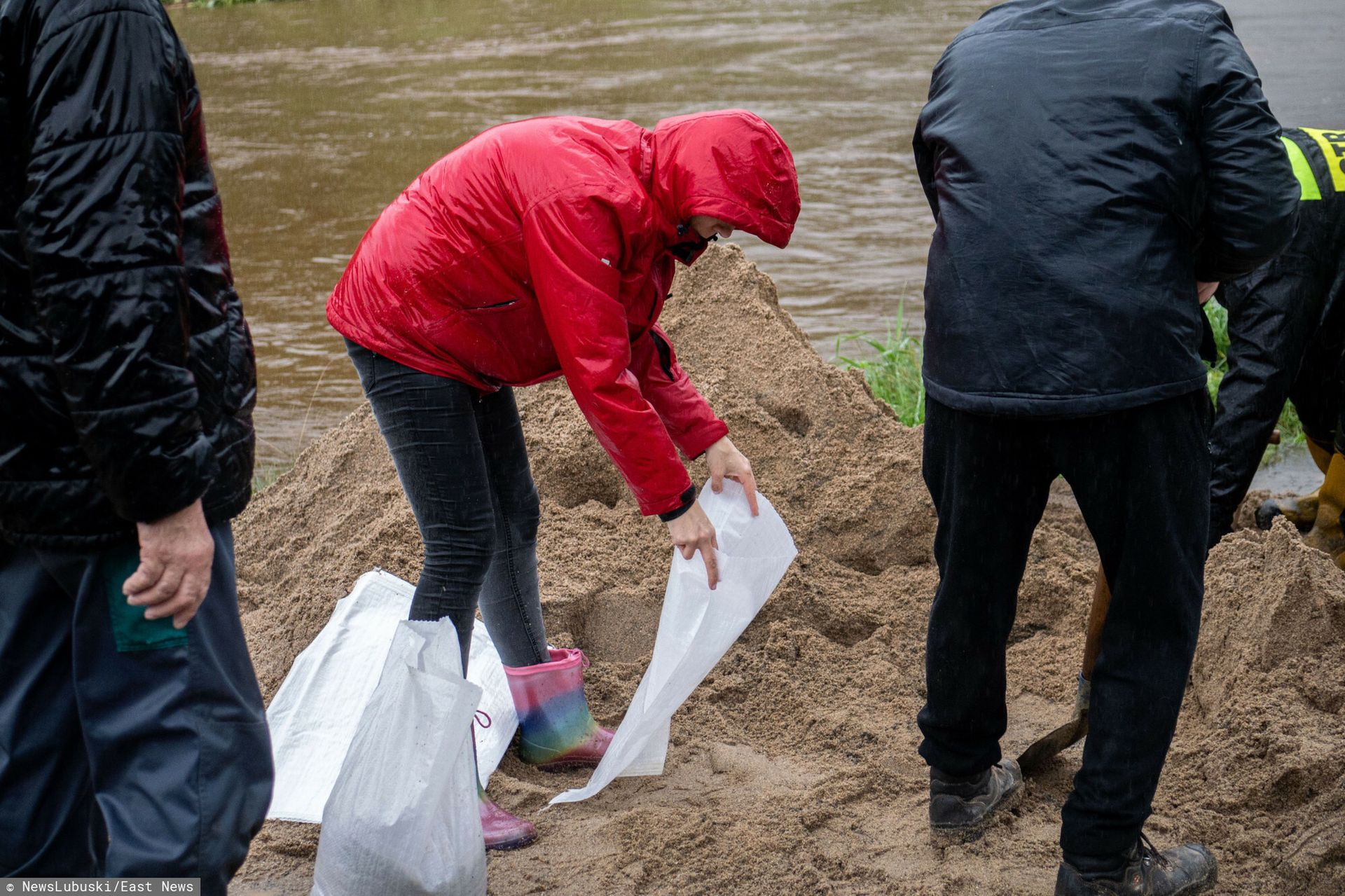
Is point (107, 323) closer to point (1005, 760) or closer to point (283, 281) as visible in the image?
point (1005, 760)

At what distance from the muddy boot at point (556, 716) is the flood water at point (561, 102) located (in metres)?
2.79

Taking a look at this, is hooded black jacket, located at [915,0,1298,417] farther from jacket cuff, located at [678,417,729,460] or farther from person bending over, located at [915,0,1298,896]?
jacket cuff, located at [678,417,729,460]

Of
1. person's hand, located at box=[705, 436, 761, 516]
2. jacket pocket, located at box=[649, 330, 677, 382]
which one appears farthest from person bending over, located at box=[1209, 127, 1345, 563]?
jacket pocket, located at box=[649, 330, 677, 382]

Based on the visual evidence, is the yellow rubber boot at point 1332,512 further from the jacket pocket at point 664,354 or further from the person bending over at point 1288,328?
the jacket pocket at point 664,354

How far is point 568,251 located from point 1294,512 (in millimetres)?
3042

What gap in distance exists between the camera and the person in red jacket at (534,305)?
85.5 inches

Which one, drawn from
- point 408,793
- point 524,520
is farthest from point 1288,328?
point 408,793

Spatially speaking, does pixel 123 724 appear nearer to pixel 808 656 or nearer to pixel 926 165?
pixel 926 165

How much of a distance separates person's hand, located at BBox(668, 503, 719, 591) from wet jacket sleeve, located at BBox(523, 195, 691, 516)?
15 centimetres

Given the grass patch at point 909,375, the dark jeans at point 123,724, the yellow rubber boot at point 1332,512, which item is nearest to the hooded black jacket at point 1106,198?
the dark jeans at point 123,724

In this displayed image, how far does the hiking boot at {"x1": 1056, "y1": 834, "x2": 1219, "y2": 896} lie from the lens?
2252 mm

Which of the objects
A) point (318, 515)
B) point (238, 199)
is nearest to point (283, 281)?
point (238, 199)

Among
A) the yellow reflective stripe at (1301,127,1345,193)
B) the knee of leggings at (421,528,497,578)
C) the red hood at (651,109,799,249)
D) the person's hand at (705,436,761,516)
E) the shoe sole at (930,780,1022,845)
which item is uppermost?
the red hood at (651,109,799,249)

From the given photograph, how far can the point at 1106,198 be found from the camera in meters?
2.03
